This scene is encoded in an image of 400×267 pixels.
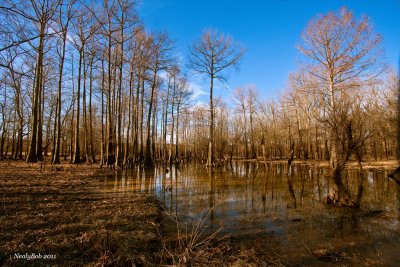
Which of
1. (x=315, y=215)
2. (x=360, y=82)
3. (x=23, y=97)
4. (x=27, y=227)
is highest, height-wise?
(x=23, y=97)

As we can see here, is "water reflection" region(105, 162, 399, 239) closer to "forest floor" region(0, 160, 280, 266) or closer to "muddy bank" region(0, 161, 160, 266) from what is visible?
"forest floor" region(0, 160, 280, 266)

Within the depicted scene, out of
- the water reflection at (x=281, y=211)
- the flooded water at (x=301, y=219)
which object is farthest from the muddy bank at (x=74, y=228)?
the water reflection at (x=281, y=211)

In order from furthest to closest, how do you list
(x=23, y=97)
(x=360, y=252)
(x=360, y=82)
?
(x=23, y=97) < (x=360, y=82) < (x=360, y=252)

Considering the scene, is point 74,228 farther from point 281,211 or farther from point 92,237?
point 281,211

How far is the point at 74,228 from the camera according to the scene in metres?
4.54

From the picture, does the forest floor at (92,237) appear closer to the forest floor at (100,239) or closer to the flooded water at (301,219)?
the forest floor at (100,239)

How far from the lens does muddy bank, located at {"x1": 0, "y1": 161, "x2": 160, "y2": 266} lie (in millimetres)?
3320

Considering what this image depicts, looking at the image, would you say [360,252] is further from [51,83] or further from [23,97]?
[23,97]

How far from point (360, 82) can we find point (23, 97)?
1346 inches

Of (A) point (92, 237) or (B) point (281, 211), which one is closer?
(A) point (92, 237)

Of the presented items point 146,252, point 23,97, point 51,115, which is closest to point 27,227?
point 146,252

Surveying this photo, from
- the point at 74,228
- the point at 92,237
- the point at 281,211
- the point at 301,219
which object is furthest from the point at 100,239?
the point at 281,211

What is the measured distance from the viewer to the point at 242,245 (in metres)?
4.39

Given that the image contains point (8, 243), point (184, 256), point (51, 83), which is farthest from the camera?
point (51, 83)
